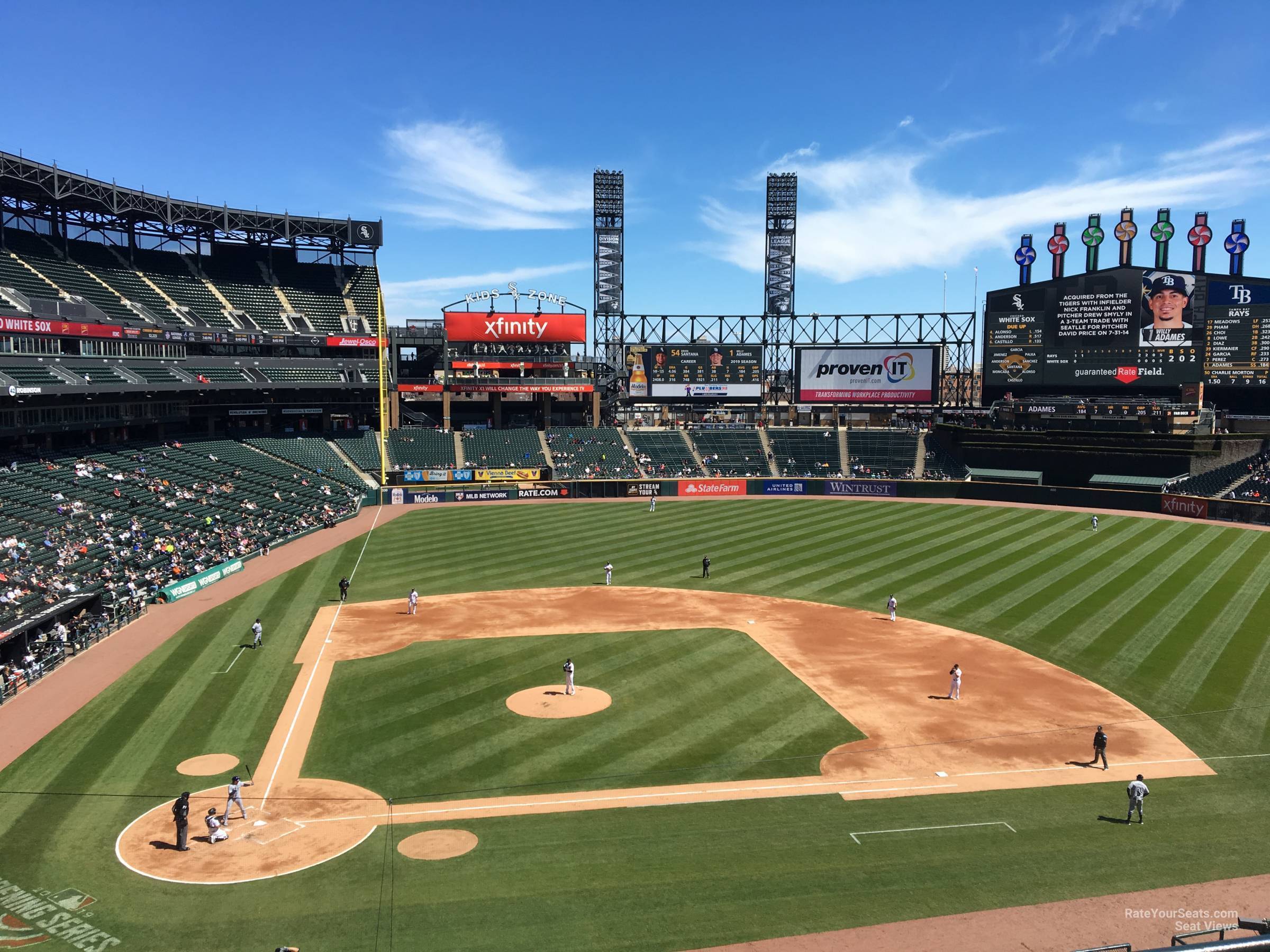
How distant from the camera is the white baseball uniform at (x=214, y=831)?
58.2 feet

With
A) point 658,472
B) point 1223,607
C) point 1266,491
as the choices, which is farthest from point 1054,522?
point 658,472

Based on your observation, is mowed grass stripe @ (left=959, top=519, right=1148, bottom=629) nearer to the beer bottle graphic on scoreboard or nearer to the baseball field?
the baseball field

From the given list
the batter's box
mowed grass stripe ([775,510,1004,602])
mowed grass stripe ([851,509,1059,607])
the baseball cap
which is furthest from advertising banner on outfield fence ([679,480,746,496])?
the batter's box

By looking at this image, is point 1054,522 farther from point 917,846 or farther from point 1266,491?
point 917,846

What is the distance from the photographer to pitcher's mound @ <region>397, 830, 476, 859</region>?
57.0 ft

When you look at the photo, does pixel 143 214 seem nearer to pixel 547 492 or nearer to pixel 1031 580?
pixel 547 492

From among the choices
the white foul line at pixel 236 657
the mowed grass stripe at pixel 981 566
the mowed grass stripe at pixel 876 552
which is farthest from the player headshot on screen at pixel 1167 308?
the white foul line at pixel 236 657

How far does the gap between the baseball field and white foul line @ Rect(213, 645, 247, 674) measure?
0.52 ft

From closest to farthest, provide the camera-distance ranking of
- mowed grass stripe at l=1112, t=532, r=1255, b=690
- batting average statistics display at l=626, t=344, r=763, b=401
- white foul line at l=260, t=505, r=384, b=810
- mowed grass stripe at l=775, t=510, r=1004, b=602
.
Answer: white foul line at l=260, t=505, r=384, b=810 → mowed grass stripe at l=1112, t=532, r=1255, b=690 → mowed grass stripe at l=775, t=510, r=1004, b=602 → batting average statistics display at l=626, t=344, r=763, b=401

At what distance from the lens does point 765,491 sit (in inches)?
2911

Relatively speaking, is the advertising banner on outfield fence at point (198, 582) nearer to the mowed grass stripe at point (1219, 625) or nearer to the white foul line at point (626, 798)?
the white foul line at point (626, 798)

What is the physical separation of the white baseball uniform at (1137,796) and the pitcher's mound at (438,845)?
47.8 feet

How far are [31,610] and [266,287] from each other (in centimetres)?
6150

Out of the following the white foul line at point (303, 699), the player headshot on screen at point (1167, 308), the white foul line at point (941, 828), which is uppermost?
the player headshot on screen at point (1167, 308)
